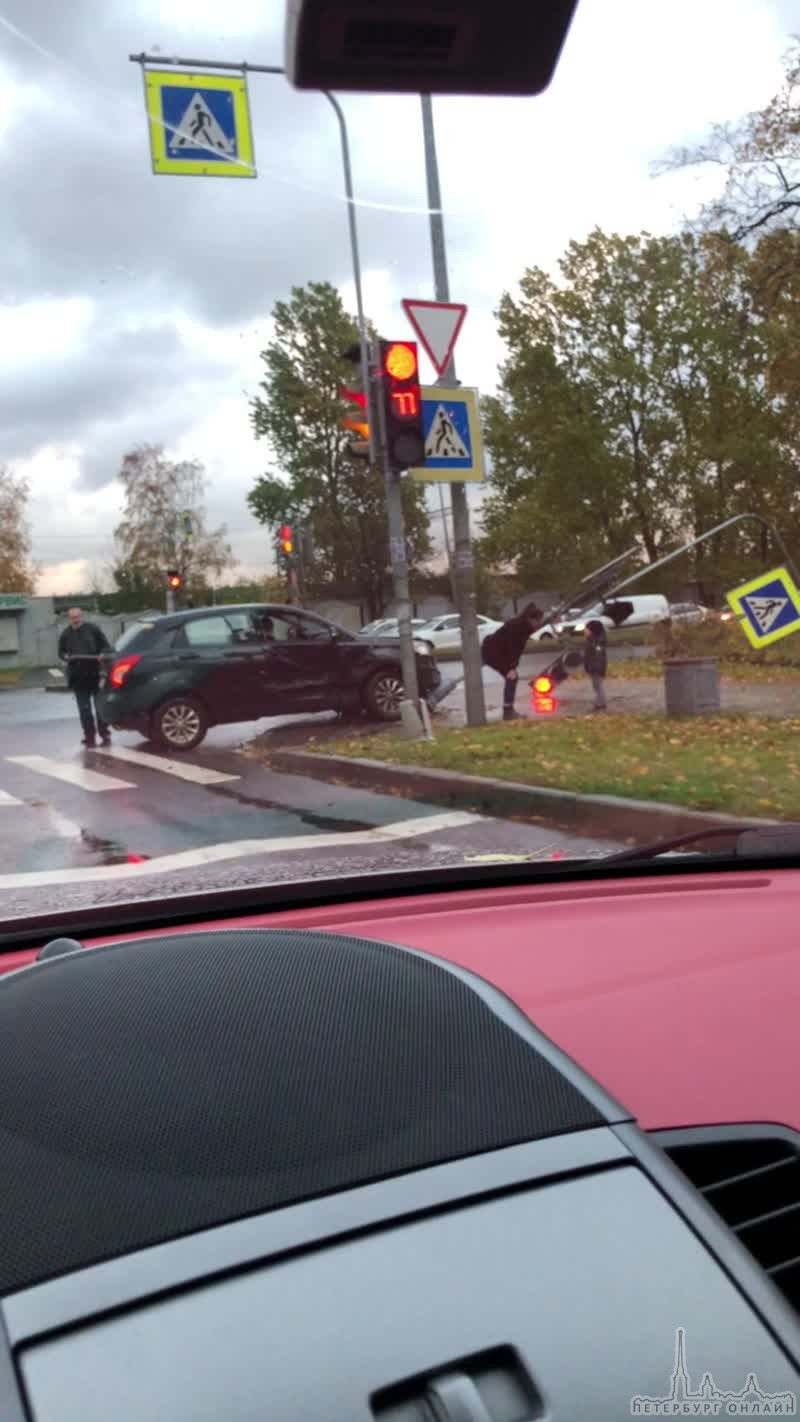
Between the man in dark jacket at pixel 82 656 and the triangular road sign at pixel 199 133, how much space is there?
2.41 metres

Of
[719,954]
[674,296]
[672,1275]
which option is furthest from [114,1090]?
[674,296]

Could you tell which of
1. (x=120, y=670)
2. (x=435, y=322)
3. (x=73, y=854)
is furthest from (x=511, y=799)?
(x=435, y=322)

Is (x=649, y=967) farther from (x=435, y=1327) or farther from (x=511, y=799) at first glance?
(x=511, y=799)

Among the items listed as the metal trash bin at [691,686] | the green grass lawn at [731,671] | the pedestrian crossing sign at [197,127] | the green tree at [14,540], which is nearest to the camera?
the pedestrian crossing sign at [197,127]

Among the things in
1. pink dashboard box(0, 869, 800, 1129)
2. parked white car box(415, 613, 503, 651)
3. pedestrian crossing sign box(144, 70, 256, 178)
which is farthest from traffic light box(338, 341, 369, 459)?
pink dashboard box(0, 869, 800, 1129)

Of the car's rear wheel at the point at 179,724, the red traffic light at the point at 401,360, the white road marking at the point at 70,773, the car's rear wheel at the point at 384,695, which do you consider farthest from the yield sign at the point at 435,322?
the white road marking at the point at 70,773

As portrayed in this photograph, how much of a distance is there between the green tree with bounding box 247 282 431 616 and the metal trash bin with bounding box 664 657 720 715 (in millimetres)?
2759

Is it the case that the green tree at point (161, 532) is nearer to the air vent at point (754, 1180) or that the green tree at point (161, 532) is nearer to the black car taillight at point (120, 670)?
the black car taillight at point (120, 670)

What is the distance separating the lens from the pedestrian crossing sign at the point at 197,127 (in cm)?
211

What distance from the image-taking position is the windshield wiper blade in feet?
8.07

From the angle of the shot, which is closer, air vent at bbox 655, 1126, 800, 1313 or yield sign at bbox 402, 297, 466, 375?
air vent at bbox 655, 1126, 800, 1313

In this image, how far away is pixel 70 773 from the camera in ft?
18.3

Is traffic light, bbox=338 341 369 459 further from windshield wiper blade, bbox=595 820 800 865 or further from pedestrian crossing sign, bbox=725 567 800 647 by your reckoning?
windshield wiper blade, bbox=595 820 800 865

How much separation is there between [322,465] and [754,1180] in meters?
3.93
